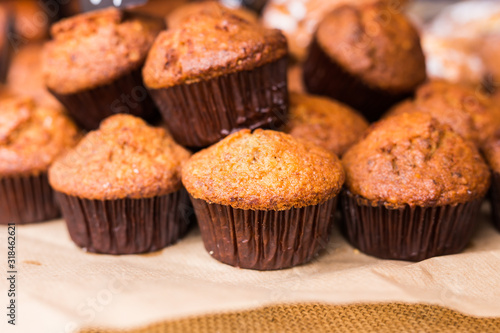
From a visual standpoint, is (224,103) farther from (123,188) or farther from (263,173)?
(123,188)

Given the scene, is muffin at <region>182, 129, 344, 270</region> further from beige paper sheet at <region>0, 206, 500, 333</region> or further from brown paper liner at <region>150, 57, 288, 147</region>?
brown paper liner at <region>150, 57, 288, 147</region>

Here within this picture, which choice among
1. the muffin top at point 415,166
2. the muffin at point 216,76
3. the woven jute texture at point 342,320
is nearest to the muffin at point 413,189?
the muffin top at point 415,166

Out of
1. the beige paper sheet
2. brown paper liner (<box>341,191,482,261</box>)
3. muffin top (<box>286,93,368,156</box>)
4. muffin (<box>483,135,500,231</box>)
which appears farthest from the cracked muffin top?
the beige paper sheet

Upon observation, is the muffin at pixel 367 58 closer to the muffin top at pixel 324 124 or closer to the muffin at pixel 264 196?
the muffin top at pixel 324 124

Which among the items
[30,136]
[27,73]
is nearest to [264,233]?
[30,136]

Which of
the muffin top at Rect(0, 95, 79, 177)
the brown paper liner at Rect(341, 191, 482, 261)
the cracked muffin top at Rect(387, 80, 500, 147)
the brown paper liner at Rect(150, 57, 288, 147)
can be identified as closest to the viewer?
the brown paper liner at Rect(341, 191, 482, 261)

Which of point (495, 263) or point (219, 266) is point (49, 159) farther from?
point (495, 263)

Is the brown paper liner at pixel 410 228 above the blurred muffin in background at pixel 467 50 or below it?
below
